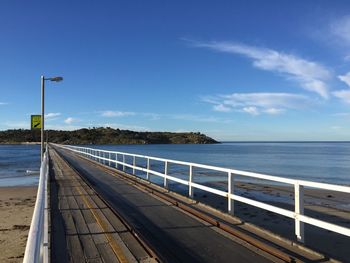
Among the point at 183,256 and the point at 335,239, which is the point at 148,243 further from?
the point at 335,239

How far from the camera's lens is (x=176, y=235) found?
8.41 m

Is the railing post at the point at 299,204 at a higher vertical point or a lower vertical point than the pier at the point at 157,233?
higher

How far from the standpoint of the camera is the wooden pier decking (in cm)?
691

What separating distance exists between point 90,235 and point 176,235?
5.47 feet

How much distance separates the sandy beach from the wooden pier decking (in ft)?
2.98

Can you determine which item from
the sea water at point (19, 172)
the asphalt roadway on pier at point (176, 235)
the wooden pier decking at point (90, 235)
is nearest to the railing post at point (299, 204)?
the asphalt roadway on pier at point (176, 235)

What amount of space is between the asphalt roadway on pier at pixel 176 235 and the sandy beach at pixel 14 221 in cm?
245

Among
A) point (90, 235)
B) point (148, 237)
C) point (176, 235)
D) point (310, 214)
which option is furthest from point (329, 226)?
point (310, 214)

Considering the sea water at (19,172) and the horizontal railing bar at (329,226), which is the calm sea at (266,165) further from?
the horizontal railing bar at (329,226)

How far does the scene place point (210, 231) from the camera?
8688 millimetres

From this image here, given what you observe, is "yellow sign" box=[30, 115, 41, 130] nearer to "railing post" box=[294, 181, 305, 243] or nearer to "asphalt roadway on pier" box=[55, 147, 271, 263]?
"asphalt roadway on pier" box=[55, 147, 271, 263]

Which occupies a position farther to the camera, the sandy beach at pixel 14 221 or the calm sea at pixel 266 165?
the calm sea at pixel 266 165

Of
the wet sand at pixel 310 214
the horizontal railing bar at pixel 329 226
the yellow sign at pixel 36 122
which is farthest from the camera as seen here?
the yellow sign at pixel 36 122

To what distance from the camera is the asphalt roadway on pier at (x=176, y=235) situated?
6.94 m
